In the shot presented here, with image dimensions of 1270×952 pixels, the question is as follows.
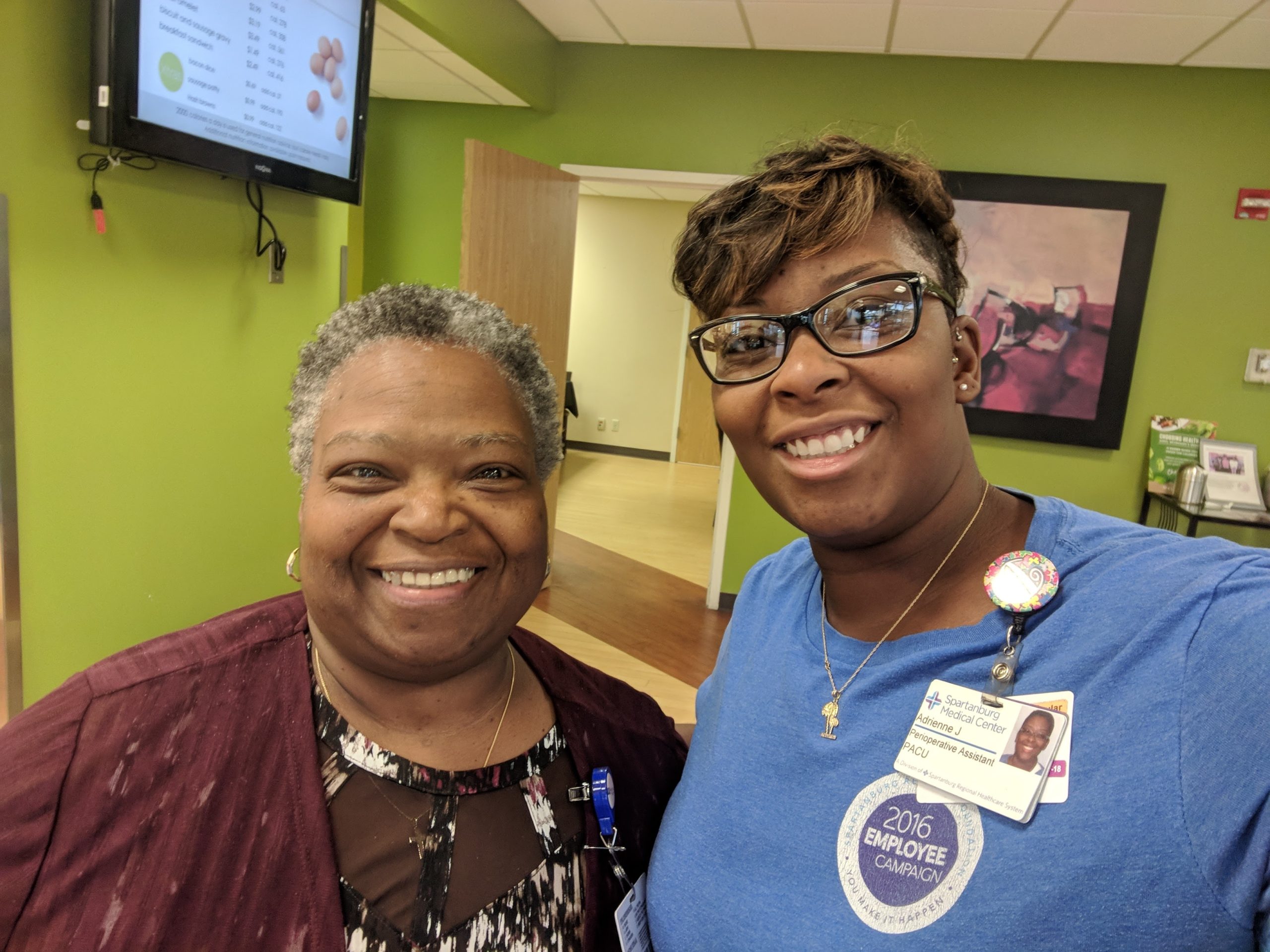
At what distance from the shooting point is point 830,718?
103 centimetres

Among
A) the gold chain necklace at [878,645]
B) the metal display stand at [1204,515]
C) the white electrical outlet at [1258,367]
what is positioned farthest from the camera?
the white electrical outlet at [1258,367]

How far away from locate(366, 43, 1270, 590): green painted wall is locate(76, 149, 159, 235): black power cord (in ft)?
10.0

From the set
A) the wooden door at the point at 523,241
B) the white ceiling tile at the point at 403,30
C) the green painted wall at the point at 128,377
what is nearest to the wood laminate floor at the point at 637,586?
the wooden door at the point at 523,241

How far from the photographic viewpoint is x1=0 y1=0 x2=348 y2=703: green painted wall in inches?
73.0

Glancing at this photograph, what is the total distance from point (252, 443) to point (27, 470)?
81 cm

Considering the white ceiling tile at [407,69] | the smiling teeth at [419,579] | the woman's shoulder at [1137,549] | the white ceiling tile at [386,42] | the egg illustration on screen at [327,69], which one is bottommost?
the smiling teeth at [419,579]

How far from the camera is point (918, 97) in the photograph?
4.29 metres

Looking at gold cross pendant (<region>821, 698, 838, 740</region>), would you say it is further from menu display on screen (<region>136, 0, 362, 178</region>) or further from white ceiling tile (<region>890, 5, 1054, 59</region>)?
white ceiling tile (<region>890, 5, 1054, 59</region>)

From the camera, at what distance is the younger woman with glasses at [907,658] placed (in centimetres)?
74

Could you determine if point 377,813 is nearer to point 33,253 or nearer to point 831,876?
point 831,876

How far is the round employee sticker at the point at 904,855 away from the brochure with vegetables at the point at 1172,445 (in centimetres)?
422

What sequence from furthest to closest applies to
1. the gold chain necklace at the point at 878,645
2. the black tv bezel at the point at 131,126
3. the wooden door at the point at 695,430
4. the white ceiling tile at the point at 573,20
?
the wooden door at the point at 695,430 → the white ceiling tile at the point at 573,20 → the black tv bezel at the point at 131,126 → the gold chain necklace at the point at 878,645

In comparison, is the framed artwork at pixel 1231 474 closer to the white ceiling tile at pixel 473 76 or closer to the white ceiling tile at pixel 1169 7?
the white ceiling tile at pixel 1169 7

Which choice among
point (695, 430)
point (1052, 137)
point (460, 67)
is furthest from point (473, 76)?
point (695, 430)
